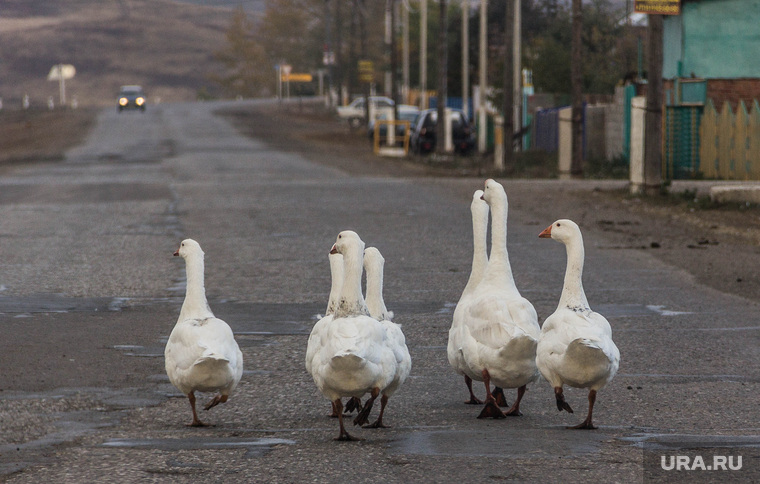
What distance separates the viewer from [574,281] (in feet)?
21.5

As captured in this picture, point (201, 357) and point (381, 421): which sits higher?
point (201, 357)

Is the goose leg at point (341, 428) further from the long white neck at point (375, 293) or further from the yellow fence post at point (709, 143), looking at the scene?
the yellow fence post at point (709, 143)

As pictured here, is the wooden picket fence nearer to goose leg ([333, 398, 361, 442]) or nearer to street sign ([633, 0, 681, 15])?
street sign ([633, 0, 681, 15])

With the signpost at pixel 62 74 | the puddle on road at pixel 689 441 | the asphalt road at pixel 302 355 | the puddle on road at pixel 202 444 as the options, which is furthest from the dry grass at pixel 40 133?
the puddle on road at pixel 689 441

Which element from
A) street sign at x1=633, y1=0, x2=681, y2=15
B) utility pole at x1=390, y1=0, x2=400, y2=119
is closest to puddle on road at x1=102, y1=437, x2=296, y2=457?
street sign at x1=633, y1=0, x2=681, y2=15

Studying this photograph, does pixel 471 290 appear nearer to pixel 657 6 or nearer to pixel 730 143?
pixel 657 6

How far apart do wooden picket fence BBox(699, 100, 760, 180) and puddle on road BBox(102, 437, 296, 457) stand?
2049 centimetres

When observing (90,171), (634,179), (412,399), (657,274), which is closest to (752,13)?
(634,179)

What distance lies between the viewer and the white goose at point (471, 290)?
22.3ft

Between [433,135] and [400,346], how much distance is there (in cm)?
3776

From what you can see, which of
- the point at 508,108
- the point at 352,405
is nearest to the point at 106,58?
the point at 508,108

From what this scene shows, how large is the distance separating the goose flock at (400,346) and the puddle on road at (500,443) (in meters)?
0.21

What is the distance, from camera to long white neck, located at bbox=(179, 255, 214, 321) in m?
6.57

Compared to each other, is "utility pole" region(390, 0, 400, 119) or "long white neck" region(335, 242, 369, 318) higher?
"utility pole" region(390, 0, 400, 119)
